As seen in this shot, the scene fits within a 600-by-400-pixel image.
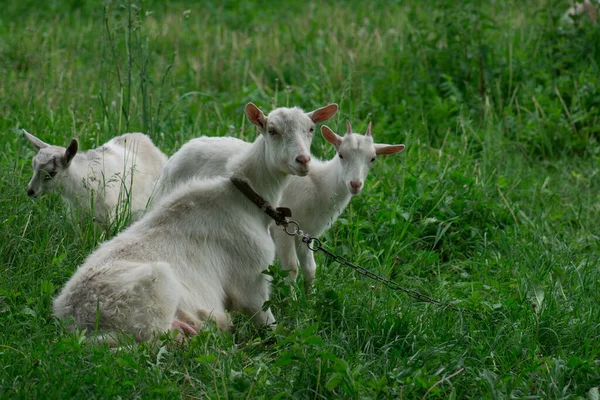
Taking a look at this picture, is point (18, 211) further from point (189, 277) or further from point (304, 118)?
point (304, 118)

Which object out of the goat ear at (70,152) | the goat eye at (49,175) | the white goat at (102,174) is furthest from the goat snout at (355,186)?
the goat eye at (49,175)

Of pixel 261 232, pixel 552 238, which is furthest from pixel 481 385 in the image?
pixel 552 238

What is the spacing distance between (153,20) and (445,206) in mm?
7195

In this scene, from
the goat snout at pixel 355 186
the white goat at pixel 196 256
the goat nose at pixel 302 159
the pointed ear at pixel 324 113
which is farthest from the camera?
the goat snout at pixel 355 186

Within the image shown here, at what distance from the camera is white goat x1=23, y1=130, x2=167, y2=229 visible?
6.11 meters

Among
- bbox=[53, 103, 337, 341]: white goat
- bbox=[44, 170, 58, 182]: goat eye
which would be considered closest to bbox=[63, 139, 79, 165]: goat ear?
bbox=[44, 170, 58, 182]: goat eye

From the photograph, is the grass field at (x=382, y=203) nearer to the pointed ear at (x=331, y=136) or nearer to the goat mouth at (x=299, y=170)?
the goat mouth at (x=299, y=170)

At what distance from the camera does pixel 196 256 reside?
16.0 feet

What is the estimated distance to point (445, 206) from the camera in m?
6.77

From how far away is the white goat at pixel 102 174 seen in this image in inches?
241

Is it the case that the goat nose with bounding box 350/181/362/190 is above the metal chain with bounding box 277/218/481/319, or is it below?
above

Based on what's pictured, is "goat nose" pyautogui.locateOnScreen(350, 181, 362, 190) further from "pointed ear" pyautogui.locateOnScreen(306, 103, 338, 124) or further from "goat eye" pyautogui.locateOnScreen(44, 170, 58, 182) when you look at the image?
"goat eye" pyautogui.locateOnScreen(44, 170, 58, 182)

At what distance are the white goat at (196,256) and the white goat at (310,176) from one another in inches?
16.1

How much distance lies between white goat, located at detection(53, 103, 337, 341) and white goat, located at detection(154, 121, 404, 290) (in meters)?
0.41
